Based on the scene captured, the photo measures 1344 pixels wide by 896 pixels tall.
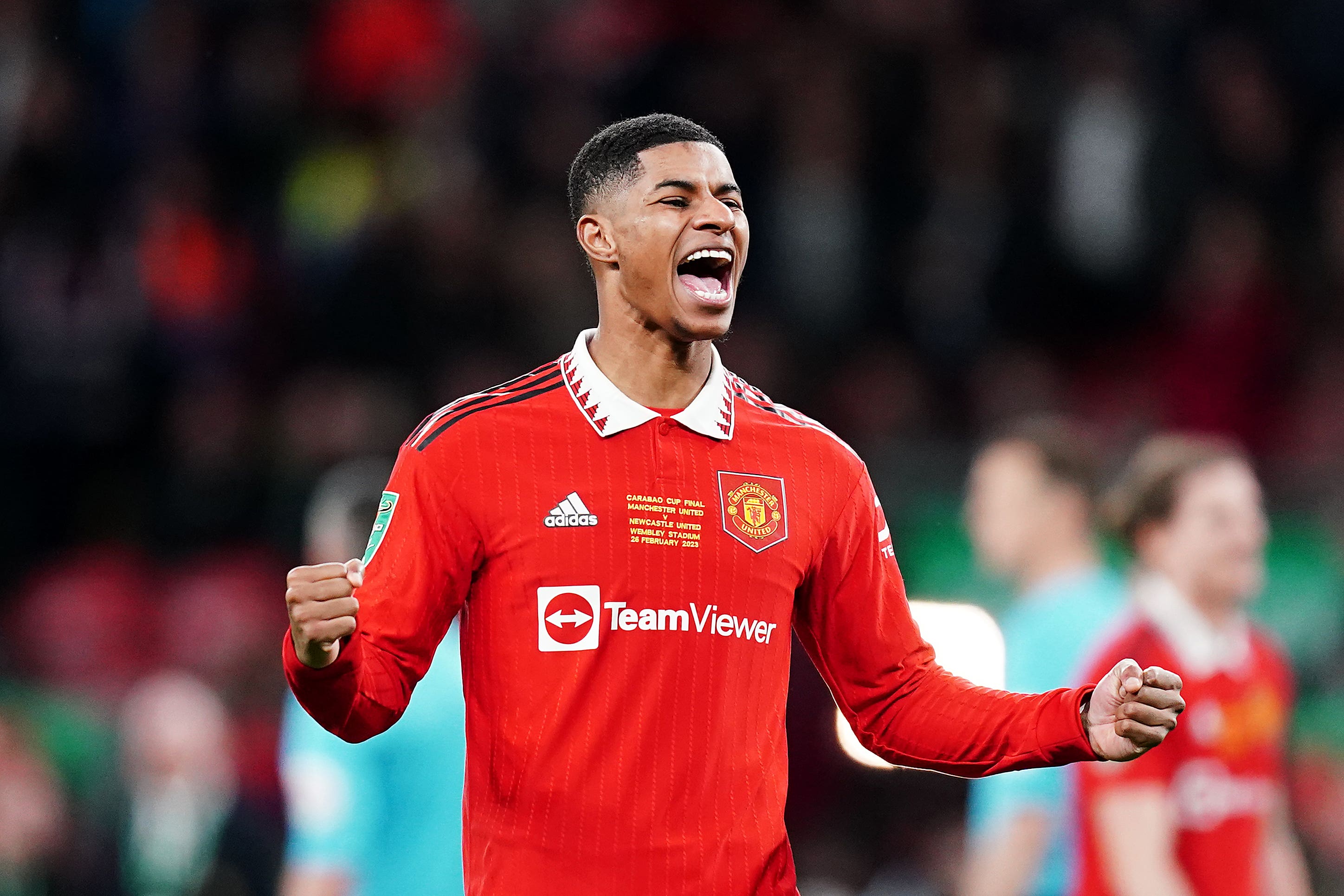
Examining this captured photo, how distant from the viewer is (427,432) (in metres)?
3.43

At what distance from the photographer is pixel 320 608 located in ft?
9.62

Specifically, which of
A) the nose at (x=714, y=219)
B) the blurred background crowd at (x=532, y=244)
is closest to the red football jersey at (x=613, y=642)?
the nose at (x=714, y=219)

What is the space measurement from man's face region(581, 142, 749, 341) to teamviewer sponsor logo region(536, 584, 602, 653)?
0.59 meters

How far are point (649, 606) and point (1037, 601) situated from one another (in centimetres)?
285

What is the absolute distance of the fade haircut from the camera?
5.33m

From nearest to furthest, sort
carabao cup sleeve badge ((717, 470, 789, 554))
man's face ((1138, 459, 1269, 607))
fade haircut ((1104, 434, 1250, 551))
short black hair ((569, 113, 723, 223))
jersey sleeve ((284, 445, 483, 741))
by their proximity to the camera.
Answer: jersey sleeve ((284, 445, 483, 741)) → carabao cup sleeve badge ((717, 470, 789, 554)) → short black hair ((569, 113, 723, 223)) → man's face ((1138, 459, 1269, 607)) → fade haircut ((1104, 434, 1250, 551))

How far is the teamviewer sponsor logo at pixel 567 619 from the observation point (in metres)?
3.30

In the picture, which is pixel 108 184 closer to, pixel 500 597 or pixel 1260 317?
pixel 1260 317

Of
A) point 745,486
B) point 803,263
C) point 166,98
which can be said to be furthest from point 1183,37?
point 745,486

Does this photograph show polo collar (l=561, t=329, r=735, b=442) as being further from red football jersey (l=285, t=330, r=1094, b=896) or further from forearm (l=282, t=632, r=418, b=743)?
forearm (l=282, t=632, r=418, b=743)

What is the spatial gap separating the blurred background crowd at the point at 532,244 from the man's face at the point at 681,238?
16.5ft

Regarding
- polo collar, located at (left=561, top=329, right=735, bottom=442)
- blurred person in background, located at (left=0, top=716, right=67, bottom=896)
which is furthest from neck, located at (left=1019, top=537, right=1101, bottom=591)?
blurred person in background, located at (left=0, top=716, right=67, bottom=896)

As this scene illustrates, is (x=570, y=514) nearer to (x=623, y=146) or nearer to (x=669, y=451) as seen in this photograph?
(x=669, y=451)

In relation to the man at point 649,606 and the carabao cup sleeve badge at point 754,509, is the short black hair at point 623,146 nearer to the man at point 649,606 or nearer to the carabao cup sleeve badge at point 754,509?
the man at point 649,606
